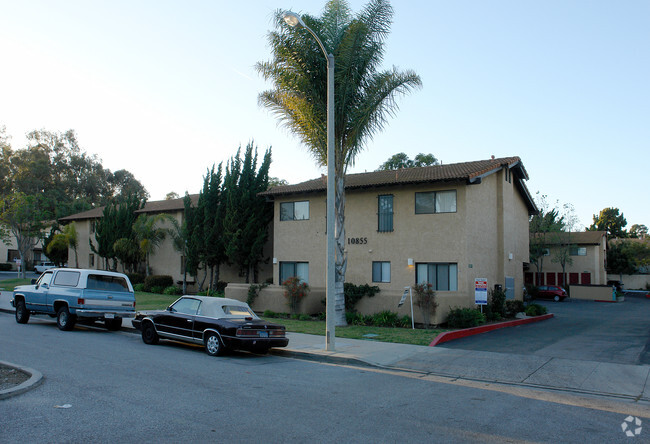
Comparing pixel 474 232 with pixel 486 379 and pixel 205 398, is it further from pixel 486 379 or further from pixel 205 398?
pixel 205 398

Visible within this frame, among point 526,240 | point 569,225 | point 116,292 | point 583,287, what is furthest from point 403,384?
point 569,225

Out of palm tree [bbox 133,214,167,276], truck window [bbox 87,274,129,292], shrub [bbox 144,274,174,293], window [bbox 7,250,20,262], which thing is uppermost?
palm tree [bbox 133,214,167,276]

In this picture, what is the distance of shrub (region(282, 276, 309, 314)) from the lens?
21.2 m

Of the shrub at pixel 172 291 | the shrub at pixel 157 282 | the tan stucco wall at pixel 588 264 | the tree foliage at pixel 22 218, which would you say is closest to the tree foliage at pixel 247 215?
the shrub at pixel 172 291

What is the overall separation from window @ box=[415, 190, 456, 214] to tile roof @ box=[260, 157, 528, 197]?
749 millimetres

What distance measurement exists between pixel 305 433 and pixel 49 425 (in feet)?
10.2

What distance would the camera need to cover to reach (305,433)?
621cm

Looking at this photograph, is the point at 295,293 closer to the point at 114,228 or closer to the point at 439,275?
the point at 439,275

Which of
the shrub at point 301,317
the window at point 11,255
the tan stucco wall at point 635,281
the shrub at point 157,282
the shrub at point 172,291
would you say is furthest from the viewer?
the window at point 11,255

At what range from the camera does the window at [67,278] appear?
50.9 ft

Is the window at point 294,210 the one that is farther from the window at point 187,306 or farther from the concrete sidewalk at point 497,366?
the window at point 187,306

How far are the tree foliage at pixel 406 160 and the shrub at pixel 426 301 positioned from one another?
34.4 metres

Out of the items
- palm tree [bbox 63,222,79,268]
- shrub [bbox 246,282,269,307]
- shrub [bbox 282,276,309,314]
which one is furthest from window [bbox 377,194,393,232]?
palm tree [bbox 63,222,79,268]

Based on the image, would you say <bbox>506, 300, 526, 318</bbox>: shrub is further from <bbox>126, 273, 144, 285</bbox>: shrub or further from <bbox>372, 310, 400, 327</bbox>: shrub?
<bbox>126, 273, 144, 285</bbox>: shrub
